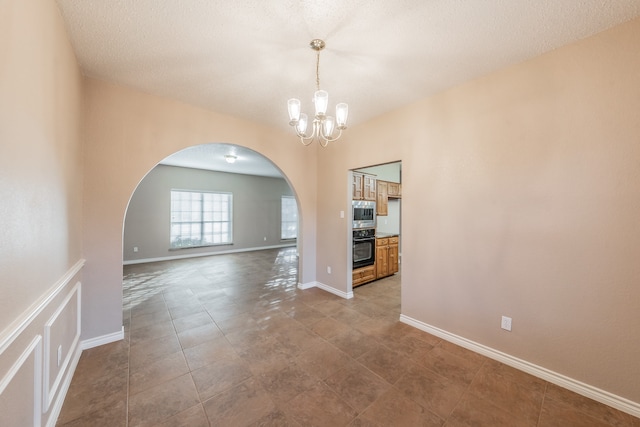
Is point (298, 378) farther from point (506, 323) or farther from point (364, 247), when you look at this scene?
point (364, 247)

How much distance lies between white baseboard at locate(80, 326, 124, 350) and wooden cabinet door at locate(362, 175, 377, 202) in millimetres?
3903

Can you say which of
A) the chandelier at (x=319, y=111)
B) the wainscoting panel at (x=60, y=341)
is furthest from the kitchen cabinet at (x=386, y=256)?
the wainscoting panel at (x=60, y=341)

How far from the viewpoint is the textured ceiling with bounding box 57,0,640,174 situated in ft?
5.20

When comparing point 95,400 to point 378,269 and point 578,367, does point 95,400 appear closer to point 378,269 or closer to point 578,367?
point 578,367

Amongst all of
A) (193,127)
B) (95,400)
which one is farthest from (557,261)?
(193,127)

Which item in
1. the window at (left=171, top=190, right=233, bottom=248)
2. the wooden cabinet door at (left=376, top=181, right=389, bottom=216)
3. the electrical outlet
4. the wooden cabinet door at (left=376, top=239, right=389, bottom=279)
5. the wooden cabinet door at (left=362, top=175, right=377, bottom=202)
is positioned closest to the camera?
the electrical outlet

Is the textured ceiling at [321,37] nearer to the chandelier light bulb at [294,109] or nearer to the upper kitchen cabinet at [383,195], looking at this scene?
the chandelier light bulb at [294,109]

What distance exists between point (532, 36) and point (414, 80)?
35.9 inches

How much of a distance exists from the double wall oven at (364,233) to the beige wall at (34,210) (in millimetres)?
3515

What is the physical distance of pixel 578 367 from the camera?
1.85 meters

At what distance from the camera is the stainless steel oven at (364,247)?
4.25 metres

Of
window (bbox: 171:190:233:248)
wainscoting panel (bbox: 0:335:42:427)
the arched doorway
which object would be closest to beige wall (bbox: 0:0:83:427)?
wainscoting panel (bbox: 0:335:42:427)

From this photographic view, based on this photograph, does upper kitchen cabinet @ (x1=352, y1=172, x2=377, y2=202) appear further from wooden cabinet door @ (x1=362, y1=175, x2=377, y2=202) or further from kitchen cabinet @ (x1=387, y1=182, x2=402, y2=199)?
kitchen cabinet @ (x1=387, y1=182, x2=402, y2=199)

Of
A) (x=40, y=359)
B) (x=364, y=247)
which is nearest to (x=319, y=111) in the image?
(x=40, y=359)
